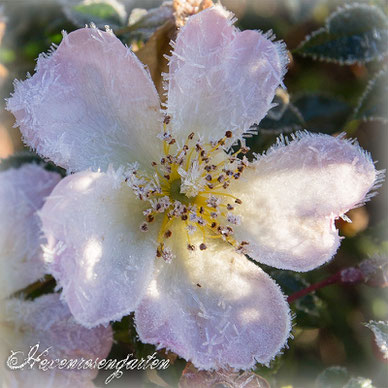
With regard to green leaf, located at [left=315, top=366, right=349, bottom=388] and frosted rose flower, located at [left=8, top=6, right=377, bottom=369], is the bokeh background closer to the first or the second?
green leaf, located at [left=315, top=366, right=349, bottom=388]

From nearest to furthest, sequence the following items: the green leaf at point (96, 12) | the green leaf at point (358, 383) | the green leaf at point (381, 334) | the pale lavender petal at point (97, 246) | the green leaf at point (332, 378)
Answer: the pale lavender petal at point (97, 246), the green leaf at point (381, 334), the green leaf at point (358, 383), the green leaf at point (332, 378), the green leaf at point (96, 12)

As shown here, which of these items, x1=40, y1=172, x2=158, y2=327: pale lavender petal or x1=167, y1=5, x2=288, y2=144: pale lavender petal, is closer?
x1=40, y1=172, x2=158, y2=327: pale lavender petal

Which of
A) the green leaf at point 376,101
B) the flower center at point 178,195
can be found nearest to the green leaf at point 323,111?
the green leaf at point 376,101

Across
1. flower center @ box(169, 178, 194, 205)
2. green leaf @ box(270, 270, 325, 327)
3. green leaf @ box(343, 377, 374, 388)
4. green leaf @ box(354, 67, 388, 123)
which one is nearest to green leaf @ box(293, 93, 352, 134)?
green leaf @ box(354, 67, 388, 123)

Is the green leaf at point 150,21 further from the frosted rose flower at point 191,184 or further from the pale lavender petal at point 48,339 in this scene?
the pale lavender petal at point 48,339

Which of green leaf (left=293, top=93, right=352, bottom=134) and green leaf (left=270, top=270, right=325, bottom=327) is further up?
green leaf (left=293, top=93, right=352, bottom=134)

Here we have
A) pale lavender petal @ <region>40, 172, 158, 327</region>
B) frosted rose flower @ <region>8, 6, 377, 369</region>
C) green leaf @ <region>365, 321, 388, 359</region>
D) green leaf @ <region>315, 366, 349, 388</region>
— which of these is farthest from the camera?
green leaf @ <region>315, 366, 349, 388</region>

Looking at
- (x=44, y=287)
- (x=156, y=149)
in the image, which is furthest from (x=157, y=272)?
(x=44, y=287)

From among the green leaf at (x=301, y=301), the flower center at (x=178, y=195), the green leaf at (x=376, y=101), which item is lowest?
the green leaf at (x=301, y=301)
